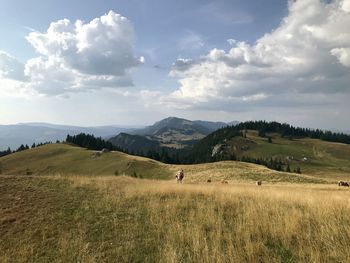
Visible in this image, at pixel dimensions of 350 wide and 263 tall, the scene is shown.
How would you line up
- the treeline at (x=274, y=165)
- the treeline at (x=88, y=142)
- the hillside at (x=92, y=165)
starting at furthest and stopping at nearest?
the treeline at (x=88, y=142) → the treeline at (x=274, y=165) → the hillside at (x=92, y=165)

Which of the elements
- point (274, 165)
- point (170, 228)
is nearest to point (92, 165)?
point (274, 165)

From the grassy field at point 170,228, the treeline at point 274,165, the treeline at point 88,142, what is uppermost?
the grassy field at point 170,228

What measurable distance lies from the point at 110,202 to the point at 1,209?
15.5ft

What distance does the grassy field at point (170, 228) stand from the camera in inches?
332

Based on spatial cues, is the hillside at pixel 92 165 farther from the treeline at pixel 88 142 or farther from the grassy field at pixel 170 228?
the grassy field at pixel 170 228

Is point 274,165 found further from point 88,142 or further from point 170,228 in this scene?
point 170,228

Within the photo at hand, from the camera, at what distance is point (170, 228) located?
10.7 metres

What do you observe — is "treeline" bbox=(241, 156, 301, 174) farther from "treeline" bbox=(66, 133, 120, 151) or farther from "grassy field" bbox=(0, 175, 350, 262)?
"grassy field" bbox=(0, 175, 350, 262)

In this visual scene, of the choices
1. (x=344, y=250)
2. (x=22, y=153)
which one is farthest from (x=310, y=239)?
(x=22, y=153)

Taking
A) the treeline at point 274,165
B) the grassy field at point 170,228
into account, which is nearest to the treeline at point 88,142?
the treeline at point 274,165

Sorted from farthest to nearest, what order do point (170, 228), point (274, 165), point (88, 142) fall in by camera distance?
point (88, 142), point (274, 165), point (170, 228)

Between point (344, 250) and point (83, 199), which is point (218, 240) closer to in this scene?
point (344, 250)

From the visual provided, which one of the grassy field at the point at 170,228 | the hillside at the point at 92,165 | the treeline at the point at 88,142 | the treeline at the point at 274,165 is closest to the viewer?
the grassy field at the point at 170,228

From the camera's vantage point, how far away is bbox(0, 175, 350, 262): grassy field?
845 cm
